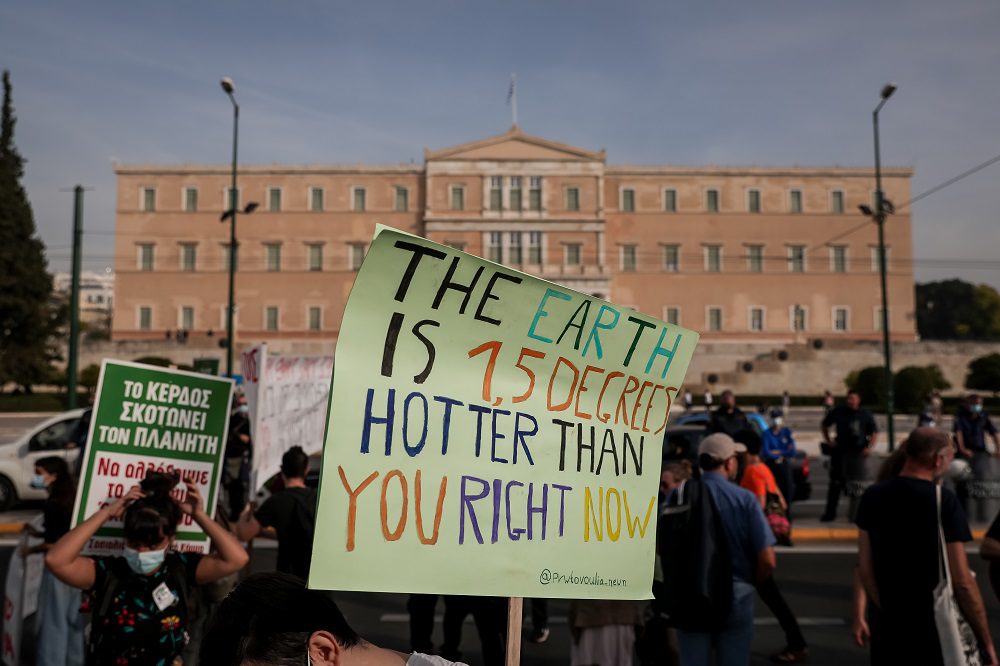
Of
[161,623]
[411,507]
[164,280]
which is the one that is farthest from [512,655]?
[164,280]

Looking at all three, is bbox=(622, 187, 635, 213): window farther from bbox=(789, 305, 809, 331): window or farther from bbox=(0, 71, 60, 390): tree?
bbox=(0, 71, 60, 390): tree

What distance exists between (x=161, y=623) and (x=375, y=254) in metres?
2.11

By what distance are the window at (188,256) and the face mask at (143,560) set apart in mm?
58668

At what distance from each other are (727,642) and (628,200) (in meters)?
56.7

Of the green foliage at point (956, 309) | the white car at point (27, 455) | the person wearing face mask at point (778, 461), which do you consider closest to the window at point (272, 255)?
the white car at point (27, 455)

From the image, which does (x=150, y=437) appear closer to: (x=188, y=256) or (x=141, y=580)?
(x=141, y=580)

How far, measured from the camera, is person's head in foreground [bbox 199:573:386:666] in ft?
5.45

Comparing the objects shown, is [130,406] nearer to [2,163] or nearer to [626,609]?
[626,609]

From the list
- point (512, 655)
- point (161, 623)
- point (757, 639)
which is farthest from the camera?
point (757, 639)

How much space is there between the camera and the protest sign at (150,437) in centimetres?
438

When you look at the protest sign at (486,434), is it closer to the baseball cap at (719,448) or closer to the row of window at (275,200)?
the baseball cap at (719,448)

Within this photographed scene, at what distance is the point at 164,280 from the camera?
2313 inches

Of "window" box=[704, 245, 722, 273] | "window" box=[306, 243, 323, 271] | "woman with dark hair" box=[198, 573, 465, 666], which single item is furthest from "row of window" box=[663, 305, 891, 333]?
"woman with dark hair" box=[198, 573, 465, 666]

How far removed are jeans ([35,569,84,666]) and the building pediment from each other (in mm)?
54328
